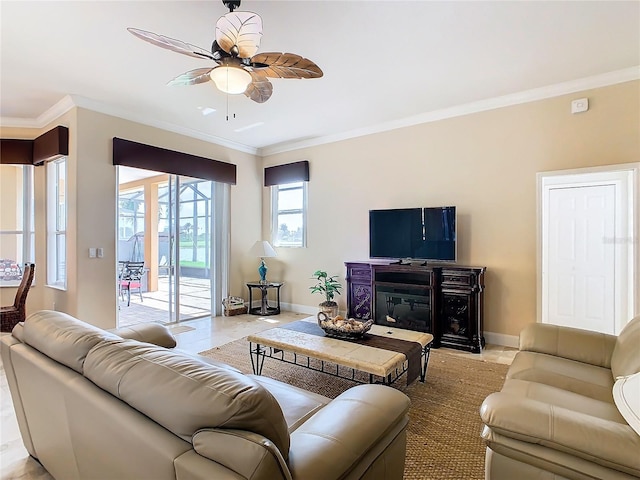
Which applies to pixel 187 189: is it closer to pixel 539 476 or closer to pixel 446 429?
pixel 446 429

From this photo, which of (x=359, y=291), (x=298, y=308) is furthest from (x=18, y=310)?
(x=359, y=291)

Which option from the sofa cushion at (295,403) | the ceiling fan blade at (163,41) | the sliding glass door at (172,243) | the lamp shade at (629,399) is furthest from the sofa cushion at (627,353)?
the sliding glass door at (172,243)

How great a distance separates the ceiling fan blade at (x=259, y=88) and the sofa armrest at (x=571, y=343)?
2.67 meters

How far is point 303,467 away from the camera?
0.95 meters

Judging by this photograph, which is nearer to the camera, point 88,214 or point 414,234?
point 88,214

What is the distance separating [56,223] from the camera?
4.51 metres

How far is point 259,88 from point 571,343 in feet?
9.45

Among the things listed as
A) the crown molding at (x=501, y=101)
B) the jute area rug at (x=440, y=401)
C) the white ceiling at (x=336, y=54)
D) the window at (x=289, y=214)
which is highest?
the white ceiling at (x=336, y=54)

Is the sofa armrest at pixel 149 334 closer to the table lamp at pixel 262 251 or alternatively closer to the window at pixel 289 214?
the table lamp at pixel 262 251

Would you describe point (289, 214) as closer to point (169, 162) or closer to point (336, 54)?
point (169, 162)

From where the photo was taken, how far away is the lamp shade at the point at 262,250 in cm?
549

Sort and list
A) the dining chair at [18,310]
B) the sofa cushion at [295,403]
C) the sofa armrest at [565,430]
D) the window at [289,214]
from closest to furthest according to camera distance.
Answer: the sofa armrest at [565,430], the sofa cushion at [295,403], the dining chair at [18,310], the window at [289,214]

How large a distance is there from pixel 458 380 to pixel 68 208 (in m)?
4.56

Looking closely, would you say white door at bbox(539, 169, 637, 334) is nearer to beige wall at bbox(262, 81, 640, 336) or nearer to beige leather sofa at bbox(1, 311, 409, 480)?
beige wall at bbox(262, 81, 640, 336)
